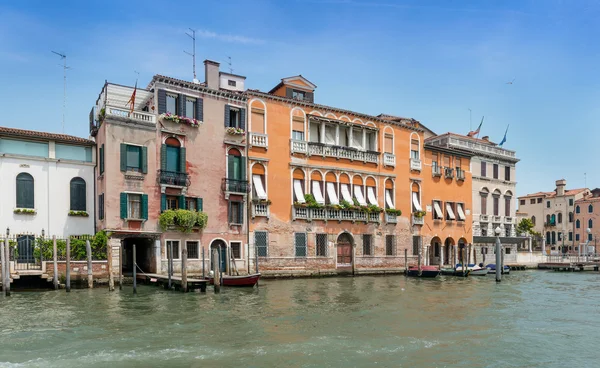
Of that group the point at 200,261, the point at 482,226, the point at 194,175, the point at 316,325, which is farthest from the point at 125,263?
the point at 482,226

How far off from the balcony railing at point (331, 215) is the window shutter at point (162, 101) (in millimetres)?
8324

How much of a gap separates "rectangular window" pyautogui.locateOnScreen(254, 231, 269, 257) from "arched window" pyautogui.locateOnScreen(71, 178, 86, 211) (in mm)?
→ 8159

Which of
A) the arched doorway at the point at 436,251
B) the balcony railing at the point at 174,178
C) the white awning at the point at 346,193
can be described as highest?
the balcony railing at the point at 174,178

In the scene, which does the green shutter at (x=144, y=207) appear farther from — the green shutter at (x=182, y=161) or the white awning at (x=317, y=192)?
the white awning at (x=317, y=192)

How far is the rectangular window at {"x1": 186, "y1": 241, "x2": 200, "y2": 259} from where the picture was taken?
80.7ft

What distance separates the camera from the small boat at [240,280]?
21.9 metres

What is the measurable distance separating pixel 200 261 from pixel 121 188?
4900mm

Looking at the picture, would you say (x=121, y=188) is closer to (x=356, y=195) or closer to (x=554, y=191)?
(x=356, y=195)

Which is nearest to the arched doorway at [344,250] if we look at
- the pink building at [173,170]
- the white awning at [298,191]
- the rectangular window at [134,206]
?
the white awning at [298,191]

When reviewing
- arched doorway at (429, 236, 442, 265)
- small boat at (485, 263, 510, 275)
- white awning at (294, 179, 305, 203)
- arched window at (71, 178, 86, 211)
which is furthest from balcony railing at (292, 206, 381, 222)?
arched window at (71, 178, 86, 211)

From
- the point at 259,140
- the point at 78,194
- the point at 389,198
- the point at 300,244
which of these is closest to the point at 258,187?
the point at 259,140

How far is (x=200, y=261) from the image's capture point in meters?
24.7

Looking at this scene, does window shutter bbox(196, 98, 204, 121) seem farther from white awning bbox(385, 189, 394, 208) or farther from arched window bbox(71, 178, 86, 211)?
white awning bbox(385, 189, 394, 208)

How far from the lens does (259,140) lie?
89.2ft
